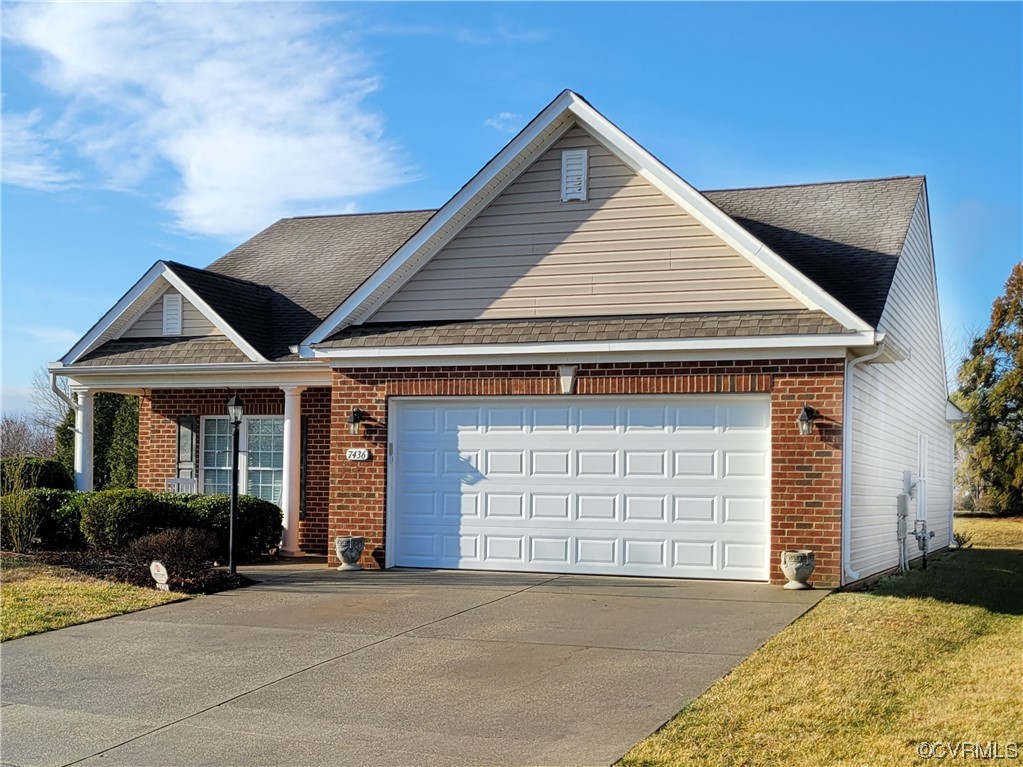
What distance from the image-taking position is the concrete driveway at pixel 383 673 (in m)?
6.82

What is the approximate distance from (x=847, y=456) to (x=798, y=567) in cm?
150

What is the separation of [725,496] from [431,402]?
4.16 m

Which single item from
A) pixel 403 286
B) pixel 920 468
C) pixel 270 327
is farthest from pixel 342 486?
pixel 920 468

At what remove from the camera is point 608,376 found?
13805mm

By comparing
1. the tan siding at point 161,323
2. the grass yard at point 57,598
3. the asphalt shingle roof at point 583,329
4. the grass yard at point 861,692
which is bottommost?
the grass yard at point 57,598

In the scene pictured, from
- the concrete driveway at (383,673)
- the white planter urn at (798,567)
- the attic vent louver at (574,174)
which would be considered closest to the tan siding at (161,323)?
the concrete driveway at (383,673)

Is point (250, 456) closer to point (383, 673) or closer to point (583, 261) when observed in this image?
point (583, 261)

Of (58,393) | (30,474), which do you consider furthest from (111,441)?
(30,474)

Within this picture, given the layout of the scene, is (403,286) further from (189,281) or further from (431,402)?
(189,281)

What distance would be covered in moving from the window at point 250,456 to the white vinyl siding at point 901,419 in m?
9.27

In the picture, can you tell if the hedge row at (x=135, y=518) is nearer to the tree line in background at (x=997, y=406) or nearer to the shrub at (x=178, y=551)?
the shrub at (x=178, y=551)

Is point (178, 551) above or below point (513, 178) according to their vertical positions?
below

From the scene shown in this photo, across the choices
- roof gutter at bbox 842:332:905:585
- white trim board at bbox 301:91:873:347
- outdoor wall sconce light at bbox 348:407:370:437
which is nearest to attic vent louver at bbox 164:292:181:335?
white trim board at bbox 301:91:873:347

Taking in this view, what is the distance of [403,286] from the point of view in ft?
50.4
